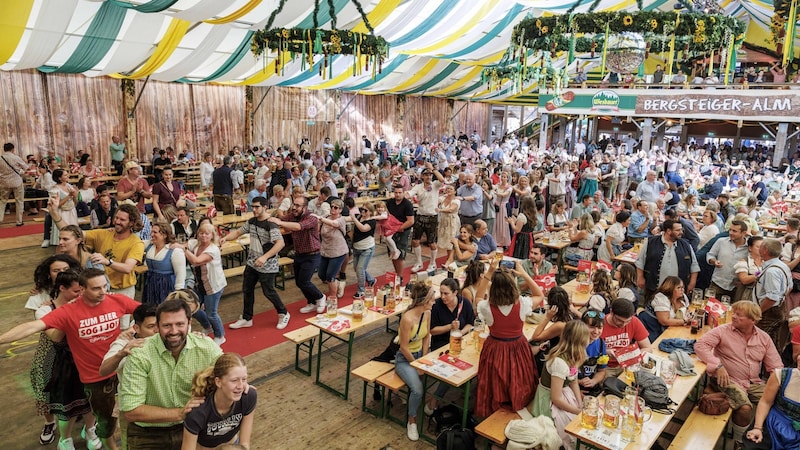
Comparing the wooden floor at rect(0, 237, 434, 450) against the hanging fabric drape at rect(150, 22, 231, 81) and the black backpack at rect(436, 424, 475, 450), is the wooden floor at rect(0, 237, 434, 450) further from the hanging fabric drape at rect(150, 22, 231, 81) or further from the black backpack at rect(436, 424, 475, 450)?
the hanging fabric drape at rect(150, 22, 231, 81)

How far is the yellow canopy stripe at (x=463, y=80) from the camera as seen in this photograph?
59.7 ft

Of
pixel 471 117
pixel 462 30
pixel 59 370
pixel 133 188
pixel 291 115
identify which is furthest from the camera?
pixel 471 117

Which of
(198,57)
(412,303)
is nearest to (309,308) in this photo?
(412,303)

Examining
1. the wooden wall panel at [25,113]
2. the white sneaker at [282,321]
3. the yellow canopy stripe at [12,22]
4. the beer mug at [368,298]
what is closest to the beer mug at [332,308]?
the beer mug at [368,298]

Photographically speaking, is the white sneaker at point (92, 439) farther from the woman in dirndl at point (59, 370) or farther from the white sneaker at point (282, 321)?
the white sneaker at point (282, 321)

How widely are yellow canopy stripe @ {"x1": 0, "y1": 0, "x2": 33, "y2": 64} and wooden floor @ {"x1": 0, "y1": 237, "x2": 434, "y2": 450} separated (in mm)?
4133

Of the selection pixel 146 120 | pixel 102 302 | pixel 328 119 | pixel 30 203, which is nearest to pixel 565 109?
pixel 328 119

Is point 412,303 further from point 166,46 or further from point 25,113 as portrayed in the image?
point 25,113

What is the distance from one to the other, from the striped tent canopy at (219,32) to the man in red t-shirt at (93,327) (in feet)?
14.1

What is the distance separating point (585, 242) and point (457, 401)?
11.2 feet

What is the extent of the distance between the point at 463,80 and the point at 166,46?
10.9 meters

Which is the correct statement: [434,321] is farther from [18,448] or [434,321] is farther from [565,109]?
[565,109]

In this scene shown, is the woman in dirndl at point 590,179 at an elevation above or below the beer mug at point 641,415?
above

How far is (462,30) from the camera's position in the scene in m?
11.7
